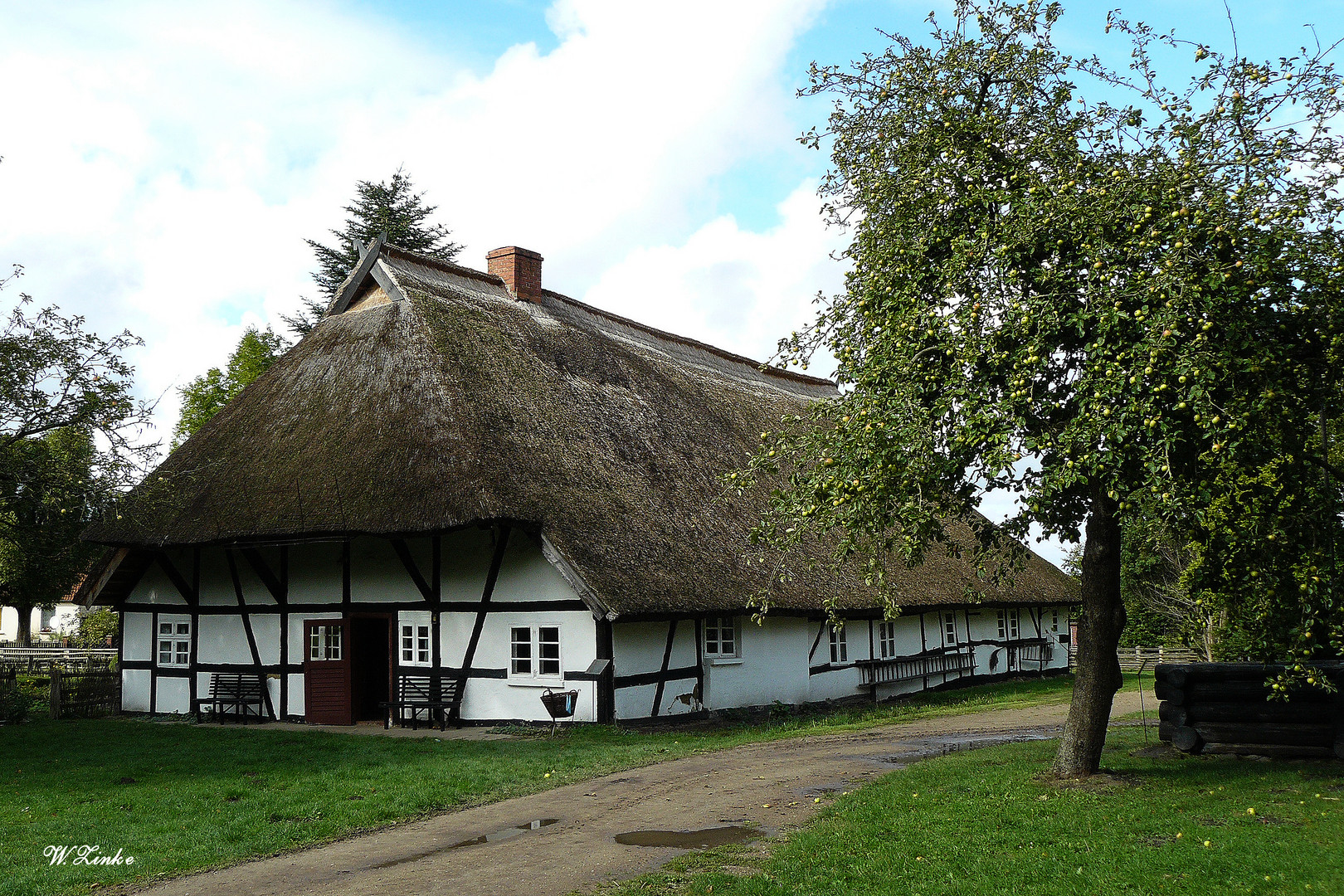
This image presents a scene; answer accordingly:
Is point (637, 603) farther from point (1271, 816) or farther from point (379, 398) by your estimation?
point (1271, 816)

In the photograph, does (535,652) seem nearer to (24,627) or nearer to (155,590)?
(155,590)

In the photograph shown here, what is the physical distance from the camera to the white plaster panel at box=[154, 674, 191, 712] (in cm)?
2081

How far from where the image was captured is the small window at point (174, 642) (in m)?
21.1

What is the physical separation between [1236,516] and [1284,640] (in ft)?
6.47

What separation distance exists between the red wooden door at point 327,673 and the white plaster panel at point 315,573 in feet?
1.60

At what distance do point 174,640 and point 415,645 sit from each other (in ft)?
19.8

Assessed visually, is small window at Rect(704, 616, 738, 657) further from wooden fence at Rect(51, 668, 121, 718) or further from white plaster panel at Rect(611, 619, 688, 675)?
wooden fence at Rect(51, 668, 121, 718)

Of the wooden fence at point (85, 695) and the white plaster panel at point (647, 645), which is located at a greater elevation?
the white plaster panel at point (647, 645)

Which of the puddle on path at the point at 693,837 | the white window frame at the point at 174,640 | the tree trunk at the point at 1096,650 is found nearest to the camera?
the puddle on path at the point at 693,837

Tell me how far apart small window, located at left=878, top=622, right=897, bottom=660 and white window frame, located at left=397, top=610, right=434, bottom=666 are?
10690 millimetres

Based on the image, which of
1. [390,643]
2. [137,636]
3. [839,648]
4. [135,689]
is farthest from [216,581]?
[839,648]

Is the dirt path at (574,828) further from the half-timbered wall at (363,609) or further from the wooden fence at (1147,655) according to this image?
the wooden fence at (1147,655)

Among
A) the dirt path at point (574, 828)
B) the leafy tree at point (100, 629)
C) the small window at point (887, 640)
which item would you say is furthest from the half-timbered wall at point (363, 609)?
the leafy tree at point (100, 629)

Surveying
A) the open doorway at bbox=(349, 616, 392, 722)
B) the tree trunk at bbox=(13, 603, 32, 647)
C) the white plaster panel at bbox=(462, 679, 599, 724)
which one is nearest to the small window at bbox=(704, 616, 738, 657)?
the white plaster panel at bbox=(462, 679, 599, 724)
